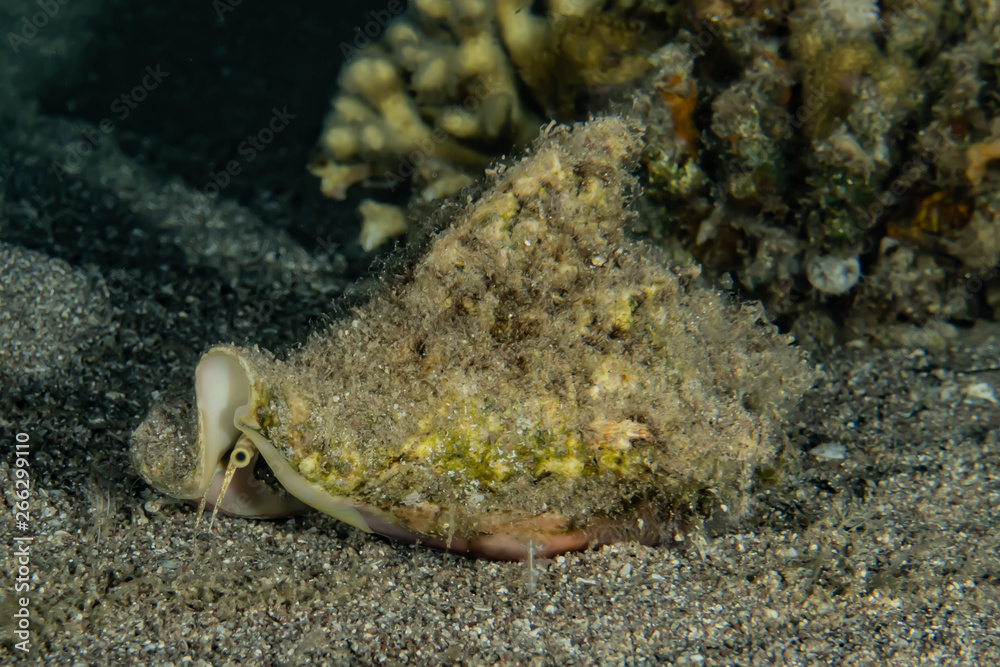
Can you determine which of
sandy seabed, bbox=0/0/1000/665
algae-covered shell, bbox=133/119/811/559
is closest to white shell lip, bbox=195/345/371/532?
algae-covered shell, bbox=133/119/811/559

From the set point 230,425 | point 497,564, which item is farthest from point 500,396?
point 230,425

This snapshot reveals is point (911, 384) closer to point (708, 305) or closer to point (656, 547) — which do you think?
point (708, 305)

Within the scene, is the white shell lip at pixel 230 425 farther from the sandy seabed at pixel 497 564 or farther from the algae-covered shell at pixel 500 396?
the sandy seabed at pixel 497 564

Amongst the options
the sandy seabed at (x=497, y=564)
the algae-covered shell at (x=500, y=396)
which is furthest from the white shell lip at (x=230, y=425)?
the sandy seabed at (x=497, y=564)

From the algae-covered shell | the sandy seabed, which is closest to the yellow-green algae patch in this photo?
the algae-covered shell

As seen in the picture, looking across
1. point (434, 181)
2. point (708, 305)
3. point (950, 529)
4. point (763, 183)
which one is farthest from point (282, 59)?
point (950, 529)

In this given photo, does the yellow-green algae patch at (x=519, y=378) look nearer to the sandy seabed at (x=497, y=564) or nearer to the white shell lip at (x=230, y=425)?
the white shell lip at (x=230, y=425)

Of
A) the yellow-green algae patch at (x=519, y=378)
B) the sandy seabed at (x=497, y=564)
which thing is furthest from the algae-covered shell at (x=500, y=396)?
the sandy seabed at (x=497, y=564)

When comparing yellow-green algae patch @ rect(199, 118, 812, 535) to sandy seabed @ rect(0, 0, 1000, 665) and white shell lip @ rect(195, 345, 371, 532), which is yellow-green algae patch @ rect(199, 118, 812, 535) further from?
sandy seabed @ rect(0, 0, 1000, 665)
